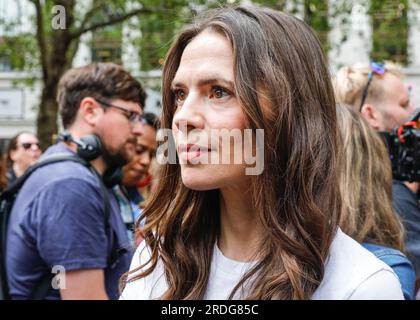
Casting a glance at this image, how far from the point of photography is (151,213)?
168 cm

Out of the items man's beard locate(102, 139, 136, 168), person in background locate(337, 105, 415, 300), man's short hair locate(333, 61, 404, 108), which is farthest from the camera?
man's short hair locate(333, 61, 404, 108)

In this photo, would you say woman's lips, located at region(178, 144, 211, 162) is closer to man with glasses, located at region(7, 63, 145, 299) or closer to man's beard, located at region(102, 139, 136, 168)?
man with glasses, located at region(7, 63, 145, 299)

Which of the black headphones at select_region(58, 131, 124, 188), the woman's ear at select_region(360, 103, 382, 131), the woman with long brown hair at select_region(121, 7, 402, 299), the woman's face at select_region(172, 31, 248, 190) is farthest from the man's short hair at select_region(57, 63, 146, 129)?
the woman's face at select_region(172, 31, 248, 190)

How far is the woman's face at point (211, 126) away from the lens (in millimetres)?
1419

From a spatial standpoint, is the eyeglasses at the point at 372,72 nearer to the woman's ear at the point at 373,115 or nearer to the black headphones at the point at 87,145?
the woman's ear at the point at 373,115

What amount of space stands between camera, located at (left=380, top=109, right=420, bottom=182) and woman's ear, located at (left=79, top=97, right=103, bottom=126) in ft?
4.49

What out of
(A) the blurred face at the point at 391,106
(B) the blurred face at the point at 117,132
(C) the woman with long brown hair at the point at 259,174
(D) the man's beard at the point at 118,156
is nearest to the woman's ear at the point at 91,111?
(B) the blurred face at the point at 117,132

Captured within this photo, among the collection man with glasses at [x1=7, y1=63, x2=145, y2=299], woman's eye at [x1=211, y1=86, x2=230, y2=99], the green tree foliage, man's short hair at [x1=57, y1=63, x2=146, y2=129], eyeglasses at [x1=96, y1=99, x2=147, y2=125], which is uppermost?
the green tree foliage

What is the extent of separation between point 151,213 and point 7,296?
4.24 ft

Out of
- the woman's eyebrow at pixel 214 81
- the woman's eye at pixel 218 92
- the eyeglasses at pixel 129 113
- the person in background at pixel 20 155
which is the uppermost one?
the woman's eyebrow at pixel 214 81

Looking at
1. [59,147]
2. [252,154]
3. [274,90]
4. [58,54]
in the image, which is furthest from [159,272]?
[58,54]

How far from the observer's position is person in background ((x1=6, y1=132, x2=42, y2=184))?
6.90m

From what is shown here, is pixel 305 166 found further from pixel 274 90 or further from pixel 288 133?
pixel 274 90

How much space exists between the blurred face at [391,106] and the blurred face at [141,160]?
1578 millimetres
